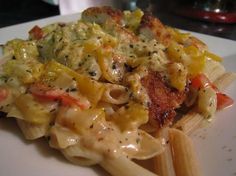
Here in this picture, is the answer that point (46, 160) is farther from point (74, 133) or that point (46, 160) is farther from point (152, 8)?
point (152, 8)

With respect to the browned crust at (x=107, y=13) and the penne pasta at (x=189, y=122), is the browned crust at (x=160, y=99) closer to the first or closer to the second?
the penne pasta at (x=189, y=122)

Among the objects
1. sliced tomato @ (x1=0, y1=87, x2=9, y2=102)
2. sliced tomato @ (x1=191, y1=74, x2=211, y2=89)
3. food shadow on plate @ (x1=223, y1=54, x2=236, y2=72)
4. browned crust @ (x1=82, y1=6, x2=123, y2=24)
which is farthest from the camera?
food shadow on plate @ (x1=223, y1=54, x2=236, y2=72)

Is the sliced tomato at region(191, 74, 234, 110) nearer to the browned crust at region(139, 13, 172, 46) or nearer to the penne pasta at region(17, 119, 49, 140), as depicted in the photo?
the browned crust at region(139, 13, 172, 46)

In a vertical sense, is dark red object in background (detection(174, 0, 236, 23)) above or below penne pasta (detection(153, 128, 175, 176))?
below

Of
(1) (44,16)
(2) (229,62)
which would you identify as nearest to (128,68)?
Result: (2) (229,62)

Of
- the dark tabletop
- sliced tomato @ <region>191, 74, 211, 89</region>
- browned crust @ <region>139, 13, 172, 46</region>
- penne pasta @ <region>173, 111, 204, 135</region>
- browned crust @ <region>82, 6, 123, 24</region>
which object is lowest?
the dark tabletop

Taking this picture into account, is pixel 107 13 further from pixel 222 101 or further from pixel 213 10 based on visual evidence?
pixel 213 10

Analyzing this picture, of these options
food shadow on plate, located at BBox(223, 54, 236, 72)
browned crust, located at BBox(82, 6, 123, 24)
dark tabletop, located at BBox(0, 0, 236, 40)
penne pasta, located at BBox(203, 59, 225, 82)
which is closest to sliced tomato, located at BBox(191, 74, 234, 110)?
penne pasta, located at BBox(203, 59, 225, 82)
